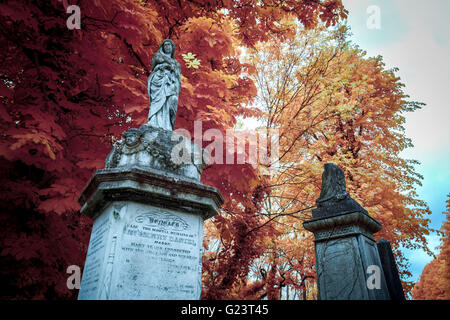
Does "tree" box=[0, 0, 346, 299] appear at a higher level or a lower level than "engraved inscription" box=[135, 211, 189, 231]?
higher

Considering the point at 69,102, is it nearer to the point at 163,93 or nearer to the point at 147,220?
the point at 163,93

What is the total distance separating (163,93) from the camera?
421cm

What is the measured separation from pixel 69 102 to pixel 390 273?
7.12 meters

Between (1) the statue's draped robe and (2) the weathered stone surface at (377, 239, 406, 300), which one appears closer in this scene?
(1) the statue's draped robe

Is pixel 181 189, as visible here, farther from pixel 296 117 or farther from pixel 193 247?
pixel 296 117

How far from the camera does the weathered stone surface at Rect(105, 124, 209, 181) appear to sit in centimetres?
336

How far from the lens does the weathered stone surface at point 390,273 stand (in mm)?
5238

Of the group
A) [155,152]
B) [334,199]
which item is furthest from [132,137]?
[334,199]

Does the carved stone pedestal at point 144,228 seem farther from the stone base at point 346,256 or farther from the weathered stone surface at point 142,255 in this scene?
the stone base at point 346,256

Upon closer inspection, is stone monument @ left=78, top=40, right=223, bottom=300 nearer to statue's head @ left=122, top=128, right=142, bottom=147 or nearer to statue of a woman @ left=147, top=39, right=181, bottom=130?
statue's head @ left=122, top=128, right=142, bottom=147

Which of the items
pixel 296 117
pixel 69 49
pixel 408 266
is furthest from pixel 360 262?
pixel 408 266

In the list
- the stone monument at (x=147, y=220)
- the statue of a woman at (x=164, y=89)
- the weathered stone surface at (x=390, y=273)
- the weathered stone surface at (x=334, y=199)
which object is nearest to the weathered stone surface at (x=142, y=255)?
the stone monument at (x=147, y=220)

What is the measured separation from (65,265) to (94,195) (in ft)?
9.02

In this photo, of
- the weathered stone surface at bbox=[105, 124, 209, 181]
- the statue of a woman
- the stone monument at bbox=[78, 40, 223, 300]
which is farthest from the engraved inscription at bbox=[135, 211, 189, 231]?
the statue of a woman
